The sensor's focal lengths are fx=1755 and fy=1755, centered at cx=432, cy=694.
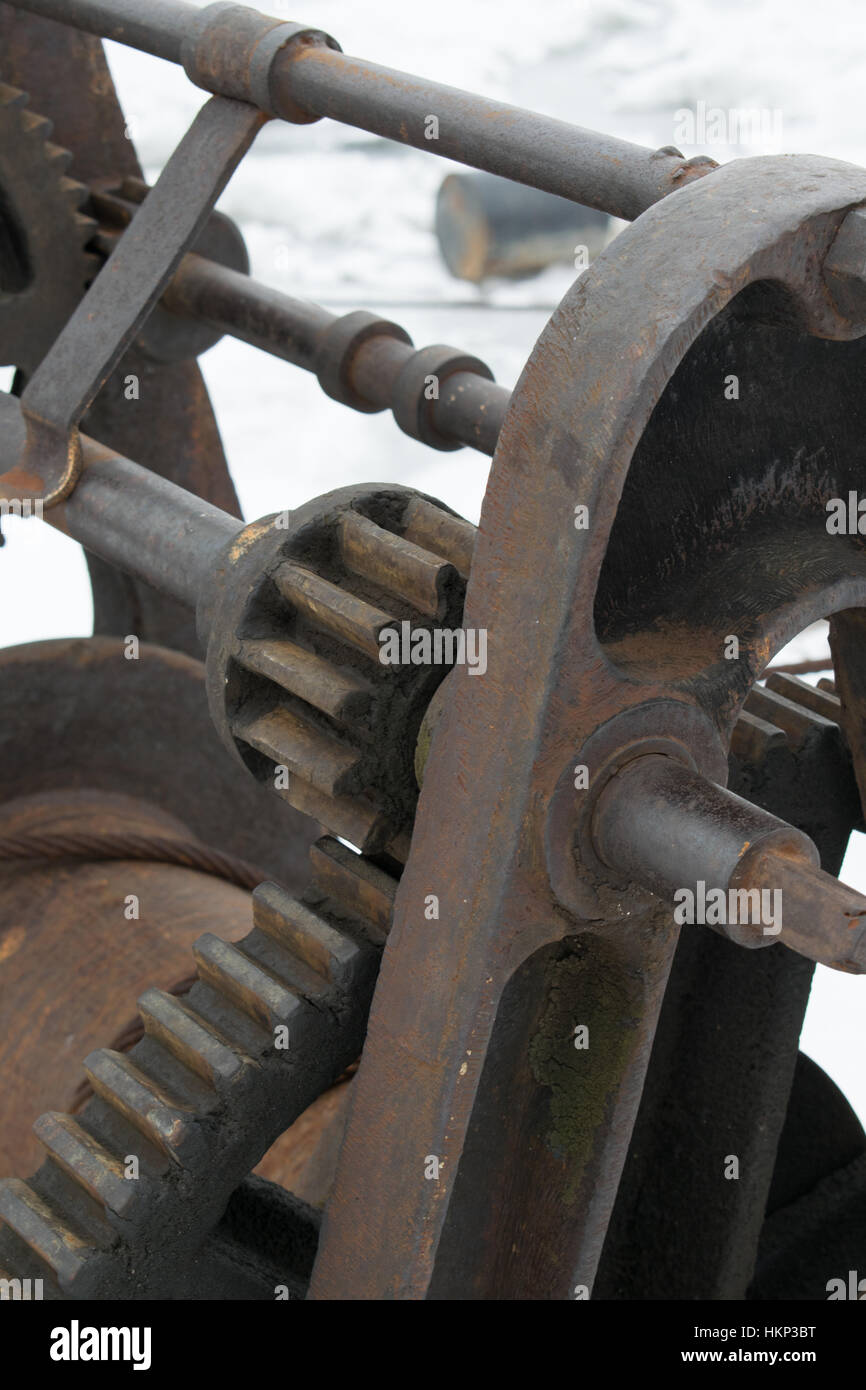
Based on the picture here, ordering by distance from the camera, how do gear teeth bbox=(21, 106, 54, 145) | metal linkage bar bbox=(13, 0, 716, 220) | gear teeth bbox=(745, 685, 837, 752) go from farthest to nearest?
gear teeth bbox=(21, 106, 54, 145) → gear teeth bbox=(745, 685, 837, 752) → metal linkage bar bbox=(13, 0, 716, 220)

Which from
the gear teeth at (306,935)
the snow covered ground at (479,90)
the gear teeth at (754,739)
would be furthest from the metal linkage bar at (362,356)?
the snow covered ground at (479,90)

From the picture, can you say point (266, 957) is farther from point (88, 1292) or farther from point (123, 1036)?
point (123, 1036)

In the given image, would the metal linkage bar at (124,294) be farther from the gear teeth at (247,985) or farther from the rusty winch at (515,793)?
the gear teeth at (247,985)

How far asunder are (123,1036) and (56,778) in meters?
0.55

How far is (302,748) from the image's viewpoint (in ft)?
4.67

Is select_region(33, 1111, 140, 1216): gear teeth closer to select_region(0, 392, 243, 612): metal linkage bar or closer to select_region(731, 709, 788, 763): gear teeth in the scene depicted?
select_region(0, 392, 243, 612): metal linkage bar

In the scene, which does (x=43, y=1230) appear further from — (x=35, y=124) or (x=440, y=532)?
(x=35, y=124)

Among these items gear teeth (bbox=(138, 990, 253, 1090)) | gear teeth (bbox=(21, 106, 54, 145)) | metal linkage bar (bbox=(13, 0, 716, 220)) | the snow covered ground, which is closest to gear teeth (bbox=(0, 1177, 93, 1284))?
gear teeth (bbox=(138, 990, 253, 1090))

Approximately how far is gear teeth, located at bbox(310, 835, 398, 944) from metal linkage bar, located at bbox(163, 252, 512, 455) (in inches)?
33.5

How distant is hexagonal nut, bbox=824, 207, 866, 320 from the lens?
1133mm

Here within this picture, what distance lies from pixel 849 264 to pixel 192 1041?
81 centimetres
